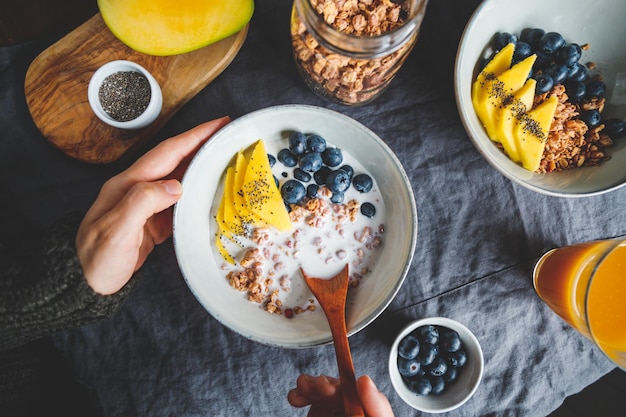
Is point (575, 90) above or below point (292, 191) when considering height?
above

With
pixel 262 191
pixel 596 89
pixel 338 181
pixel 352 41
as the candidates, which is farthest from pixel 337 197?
pixel 596 89

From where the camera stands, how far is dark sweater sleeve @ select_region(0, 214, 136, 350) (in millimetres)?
843

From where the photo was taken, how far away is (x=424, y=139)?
100 centimetres

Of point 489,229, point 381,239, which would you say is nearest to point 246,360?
point 381,239

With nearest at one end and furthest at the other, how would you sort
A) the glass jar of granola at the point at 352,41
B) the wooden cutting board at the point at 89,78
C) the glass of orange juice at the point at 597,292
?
the glass jar of granola at the point at 352,41, the glass of orange juice at the point at 597,292, the wooden cutting board at the point at 89,78

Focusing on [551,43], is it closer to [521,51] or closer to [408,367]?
[521,51]

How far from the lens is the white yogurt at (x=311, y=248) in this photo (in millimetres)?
949

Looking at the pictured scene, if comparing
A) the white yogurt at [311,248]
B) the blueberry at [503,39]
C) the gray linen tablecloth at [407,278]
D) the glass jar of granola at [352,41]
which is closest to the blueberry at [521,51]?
the blueberry at [503,39]

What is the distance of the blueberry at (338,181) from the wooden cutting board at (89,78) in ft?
0.98

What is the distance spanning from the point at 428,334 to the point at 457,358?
0.07 metres

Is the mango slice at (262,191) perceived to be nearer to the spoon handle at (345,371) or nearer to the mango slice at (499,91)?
the spoon handle at (345,371)

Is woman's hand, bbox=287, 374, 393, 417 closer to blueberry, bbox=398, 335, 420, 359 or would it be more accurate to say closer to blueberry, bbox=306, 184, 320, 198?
blueberry, bbox=398, 335, 420, 359

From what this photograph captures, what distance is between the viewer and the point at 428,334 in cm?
94

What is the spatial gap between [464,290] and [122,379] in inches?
26.3
